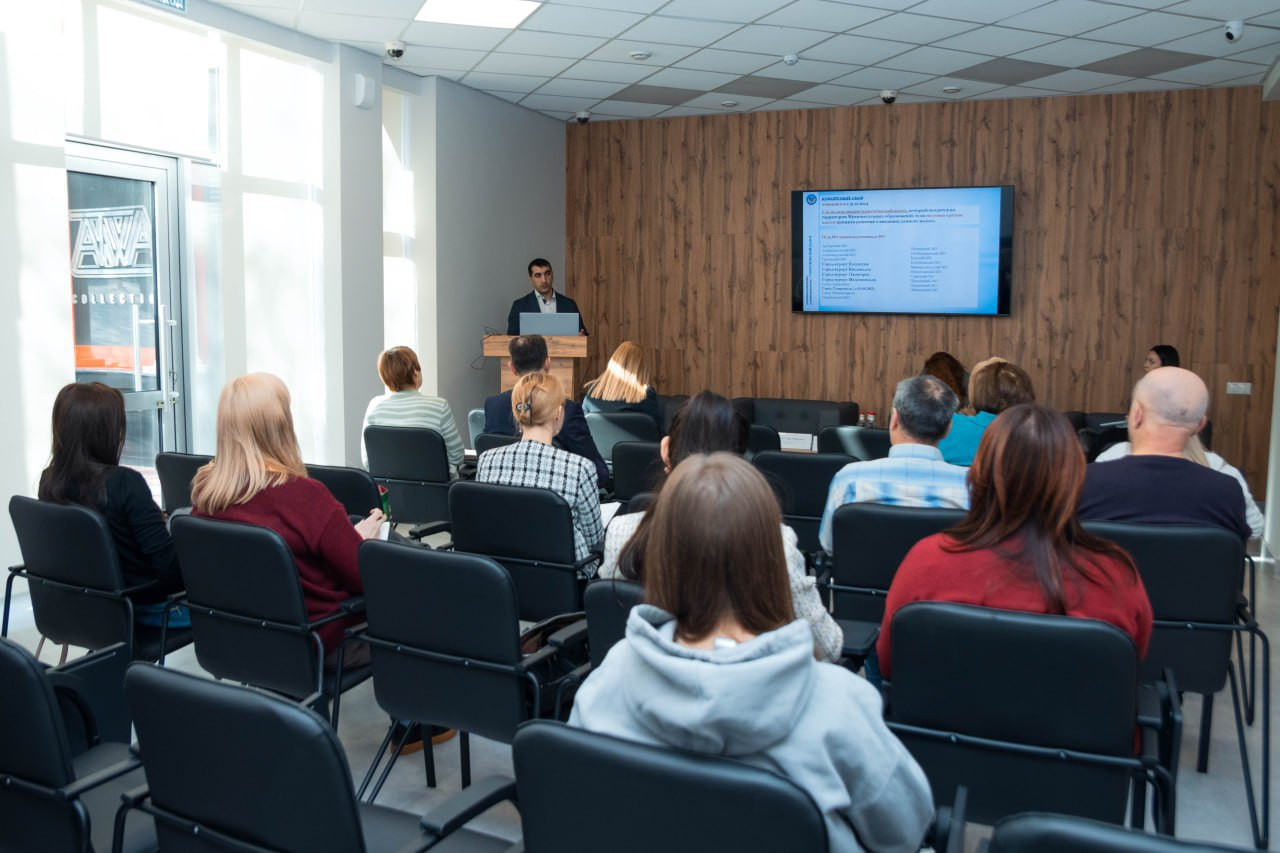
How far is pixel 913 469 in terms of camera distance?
3.03 m

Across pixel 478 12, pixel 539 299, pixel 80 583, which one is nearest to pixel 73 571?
pixel 80 583

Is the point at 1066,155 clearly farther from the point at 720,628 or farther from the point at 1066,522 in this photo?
the point at 720,628

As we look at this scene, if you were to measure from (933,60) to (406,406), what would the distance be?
4.46m

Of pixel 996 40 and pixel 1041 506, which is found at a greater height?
pixel 996 40

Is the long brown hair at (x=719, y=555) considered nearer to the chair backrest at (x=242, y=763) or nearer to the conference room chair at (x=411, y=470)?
the chair backrest at (x=242, y=763)

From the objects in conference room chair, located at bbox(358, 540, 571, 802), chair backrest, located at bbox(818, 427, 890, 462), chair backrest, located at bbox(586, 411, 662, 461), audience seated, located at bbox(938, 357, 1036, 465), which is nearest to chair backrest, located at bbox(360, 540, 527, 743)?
conference room chair, located at bbox(358, 540, 571, 802)

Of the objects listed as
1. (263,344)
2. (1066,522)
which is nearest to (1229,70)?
(1066,522)

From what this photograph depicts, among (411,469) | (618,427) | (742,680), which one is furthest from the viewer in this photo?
(618,427)

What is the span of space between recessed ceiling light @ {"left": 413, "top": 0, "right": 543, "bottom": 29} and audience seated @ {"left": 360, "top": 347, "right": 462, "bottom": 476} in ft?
7.56

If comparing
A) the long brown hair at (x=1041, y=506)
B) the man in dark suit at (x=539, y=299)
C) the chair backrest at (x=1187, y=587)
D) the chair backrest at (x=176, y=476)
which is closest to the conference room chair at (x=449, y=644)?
the long brown hair at (x=1041, y=506)

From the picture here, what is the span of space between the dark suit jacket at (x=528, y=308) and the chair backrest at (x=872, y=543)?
5.39 meters

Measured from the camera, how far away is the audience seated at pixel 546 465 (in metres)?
3.29

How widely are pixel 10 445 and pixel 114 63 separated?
2276 millimetres

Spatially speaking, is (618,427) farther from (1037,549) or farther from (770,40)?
(1037,549)
